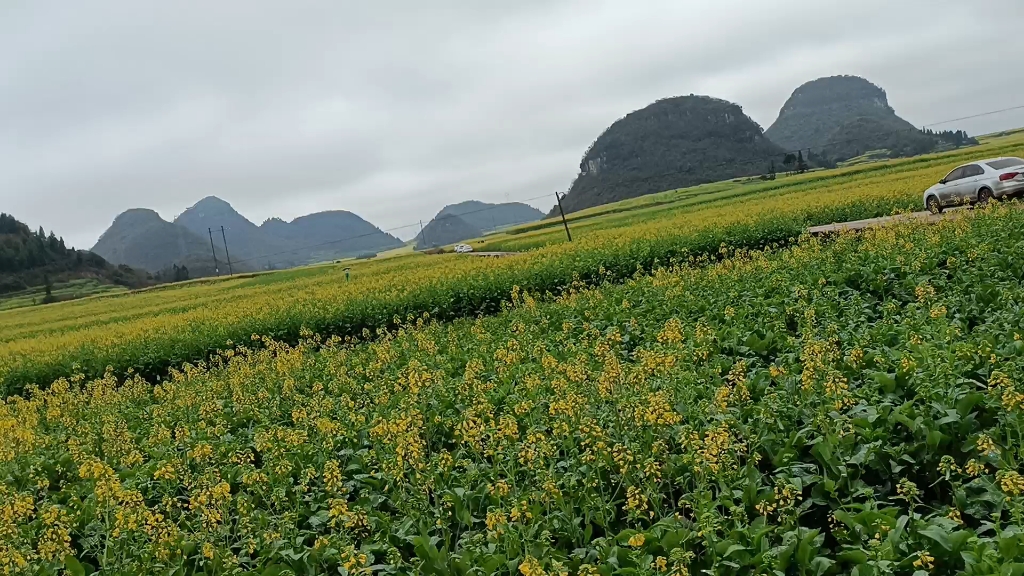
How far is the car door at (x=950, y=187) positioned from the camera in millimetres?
20156

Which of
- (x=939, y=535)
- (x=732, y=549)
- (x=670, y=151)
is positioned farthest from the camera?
(x=670, y=151)

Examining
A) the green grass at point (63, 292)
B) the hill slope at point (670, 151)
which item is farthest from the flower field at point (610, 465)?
the hill slope at point (670, 151)

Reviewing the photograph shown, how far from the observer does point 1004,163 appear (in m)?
19.3

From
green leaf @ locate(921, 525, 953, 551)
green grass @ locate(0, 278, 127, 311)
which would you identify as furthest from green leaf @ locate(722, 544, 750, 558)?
green grass @ locate(0, 278, 127, 311)

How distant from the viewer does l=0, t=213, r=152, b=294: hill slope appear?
297ft

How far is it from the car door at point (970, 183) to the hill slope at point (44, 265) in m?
98.5

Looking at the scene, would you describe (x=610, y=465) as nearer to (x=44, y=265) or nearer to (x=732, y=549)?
(x=732, y=549)

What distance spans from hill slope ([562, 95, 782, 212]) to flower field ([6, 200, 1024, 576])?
4396 inches

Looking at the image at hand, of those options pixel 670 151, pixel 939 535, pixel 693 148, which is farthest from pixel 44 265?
pixel 939 535

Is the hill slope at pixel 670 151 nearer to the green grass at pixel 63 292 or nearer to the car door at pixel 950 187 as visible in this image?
the green grass at pixel 63 292

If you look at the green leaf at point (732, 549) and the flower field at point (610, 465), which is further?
the flower field at point (610, 465)

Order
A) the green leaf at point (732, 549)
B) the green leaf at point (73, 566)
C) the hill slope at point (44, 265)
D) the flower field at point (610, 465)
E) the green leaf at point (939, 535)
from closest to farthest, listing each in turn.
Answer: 1. the green leaf at point (939, 535)
2. the green leaf at point (732, 549)
3. the flower field at point (610, 465)
4. the green leaf at point (73, 566)
5. the hill slope at point (44, 265)

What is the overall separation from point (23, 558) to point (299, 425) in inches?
122

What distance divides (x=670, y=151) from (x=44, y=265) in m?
113
